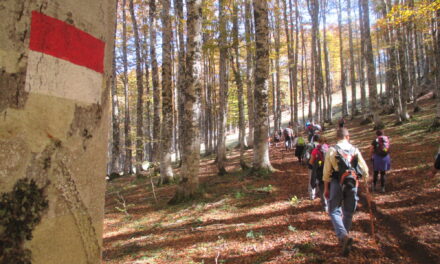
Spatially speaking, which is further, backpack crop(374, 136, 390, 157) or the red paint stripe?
backpack crop(374, 136, 390, 157)

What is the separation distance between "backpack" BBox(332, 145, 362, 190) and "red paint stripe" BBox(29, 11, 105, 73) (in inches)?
165

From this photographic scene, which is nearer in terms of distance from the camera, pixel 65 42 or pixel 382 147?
pixel 65 42

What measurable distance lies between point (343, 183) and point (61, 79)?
4333mm

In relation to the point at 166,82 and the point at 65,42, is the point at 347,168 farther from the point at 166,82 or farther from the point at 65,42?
the point at 166,82

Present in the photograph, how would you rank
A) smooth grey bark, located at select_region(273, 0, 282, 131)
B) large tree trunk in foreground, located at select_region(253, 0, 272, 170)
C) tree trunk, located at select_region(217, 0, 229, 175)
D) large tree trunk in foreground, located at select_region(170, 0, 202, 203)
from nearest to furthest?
1. large tree trunk in foreground, located at select_region(170, 0, 202, 203)
2. large tree trunk in foreground, located at select_region(253, 0, 272, 170)
3. tree trunk, located at select_region(217, 0, 229, 175)
4. smooth grey bark, located at select_region(273, 0, 282, 131)

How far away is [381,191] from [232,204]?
4090 mm

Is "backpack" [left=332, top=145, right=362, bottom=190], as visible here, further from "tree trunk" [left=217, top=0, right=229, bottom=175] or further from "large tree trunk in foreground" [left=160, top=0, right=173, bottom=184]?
"large tree trunk in foreground" [left=160, top=0, right=173, bottom=184]

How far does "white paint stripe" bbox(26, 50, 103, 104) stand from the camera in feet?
1.83

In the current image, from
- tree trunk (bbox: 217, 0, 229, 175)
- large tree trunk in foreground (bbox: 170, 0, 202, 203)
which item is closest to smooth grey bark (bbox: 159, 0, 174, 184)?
tree trunk (bbox: 217, 0, 229, 175)

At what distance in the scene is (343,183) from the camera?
419 centimetres

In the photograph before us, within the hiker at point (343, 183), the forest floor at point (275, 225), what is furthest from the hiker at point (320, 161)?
the hiker at point (343, 183)

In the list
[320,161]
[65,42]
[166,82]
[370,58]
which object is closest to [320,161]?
[320,161]

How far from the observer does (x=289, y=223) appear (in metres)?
5.87

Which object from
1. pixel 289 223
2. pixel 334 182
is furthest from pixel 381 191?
pixel 334 182
